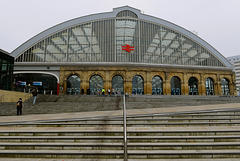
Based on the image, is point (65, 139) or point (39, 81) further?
point (39, 81)

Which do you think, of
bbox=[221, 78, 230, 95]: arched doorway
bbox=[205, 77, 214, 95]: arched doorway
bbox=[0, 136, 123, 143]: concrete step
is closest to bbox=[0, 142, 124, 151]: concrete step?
bbox=[0, 136, 123, 143]: concrete step

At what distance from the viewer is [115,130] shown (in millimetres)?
6699

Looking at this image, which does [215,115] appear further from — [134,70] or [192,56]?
[192,56]

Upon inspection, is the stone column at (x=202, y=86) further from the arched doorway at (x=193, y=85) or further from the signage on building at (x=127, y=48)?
the signage on building at (x=127, y=48)

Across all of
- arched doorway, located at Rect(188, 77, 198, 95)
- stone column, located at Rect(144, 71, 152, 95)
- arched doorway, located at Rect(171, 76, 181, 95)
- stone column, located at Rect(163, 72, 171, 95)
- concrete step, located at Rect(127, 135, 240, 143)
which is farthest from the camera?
arched doorway, located at Rect(188, 77, 198, 95)

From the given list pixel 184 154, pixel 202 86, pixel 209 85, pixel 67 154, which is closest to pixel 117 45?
pixel 202 86

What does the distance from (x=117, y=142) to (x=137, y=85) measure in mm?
25417

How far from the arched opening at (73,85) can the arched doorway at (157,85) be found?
1515 centimetres

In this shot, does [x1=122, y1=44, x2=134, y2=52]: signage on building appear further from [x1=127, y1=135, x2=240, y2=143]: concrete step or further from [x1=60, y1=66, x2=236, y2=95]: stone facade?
[x1=127, y1=135, x2=240, y2=143]: concrete step

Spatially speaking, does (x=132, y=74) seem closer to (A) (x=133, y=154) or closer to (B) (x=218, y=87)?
(B) (x=218, y=87)

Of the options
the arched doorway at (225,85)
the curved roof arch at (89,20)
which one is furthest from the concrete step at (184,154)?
the arched doorway at (225,85)

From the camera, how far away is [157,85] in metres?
31.8

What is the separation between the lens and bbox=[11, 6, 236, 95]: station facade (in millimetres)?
29766

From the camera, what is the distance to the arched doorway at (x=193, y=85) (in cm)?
3253
